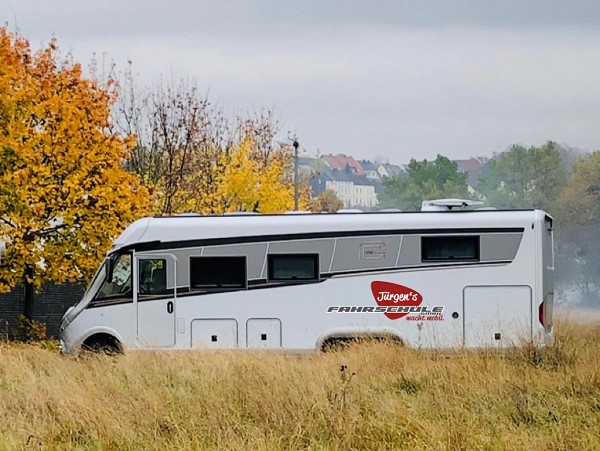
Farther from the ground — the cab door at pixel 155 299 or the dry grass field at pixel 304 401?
the cab door at pixel 155 299

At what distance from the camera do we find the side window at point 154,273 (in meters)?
19.3

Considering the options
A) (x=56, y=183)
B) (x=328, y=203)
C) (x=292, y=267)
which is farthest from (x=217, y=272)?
(x=328, y=203)

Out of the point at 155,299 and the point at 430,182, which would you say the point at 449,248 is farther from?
the point at 430,182

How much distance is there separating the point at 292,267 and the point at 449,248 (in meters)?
2.67

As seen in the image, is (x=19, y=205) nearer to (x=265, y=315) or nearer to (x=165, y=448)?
(x=265, y=315)

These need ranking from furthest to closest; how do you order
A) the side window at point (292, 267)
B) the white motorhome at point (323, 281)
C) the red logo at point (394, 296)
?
the side window at point (292, 267)
the red logo at point (394, 296)
the white motorhome at point (323, 281)

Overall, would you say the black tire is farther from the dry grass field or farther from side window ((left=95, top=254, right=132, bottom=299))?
the dry grass field

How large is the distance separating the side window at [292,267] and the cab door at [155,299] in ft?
5.54

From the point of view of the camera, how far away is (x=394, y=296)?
18.8 m

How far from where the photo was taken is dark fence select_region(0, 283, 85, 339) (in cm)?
3144

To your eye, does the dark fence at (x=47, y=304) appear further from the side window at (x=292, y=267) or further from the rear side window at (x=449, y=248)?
the rear side window at (x=449, y=248)

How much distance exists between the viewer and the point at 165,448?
10.6 meters

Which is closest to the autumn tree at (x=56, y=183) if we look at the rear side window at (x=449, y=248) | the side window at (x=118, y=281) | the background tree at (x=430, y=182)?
the side window at (x=118, y=281)

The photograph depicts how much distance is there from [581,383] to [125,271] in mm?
8472
